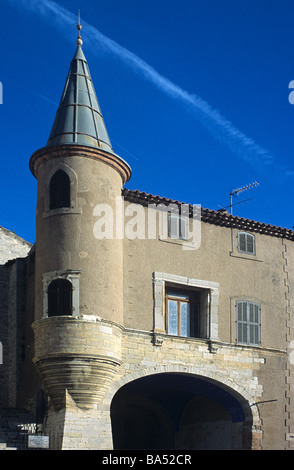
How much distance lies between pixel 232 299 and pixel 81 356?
6.60m

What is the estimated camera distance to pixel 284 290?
2938 centimetres

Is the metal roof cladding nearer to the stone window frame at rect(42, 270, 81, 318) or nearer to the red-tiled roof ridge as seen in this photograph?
the red-tiled roof ridge

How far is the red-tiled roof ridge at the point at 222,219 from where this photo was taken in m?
26.7

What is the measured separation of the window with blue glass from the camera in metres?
26.8

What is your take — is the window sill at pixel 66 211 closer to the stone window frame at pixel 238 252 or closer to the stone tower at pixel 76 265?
the stone tower at pixel 76 265

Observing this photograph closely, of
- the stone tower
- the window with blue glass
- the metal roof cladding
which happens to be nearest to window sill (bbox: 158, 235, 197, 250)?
the window with blue glass

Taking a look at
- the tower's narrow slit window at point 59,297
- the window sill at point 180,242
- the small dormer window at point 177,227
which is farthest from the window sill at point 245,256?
the tower's narrow slit window at point 59,297

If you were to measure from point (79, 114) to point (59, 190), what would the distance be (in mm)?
2916

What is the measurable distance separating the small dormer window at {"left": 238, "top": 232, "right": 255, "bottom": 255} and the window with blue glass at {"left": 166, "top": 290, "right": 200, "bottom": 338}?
2709mm

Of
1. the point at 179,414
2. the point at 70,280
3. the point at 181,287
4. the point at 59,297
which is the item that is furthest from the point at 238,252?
the point at 59,297

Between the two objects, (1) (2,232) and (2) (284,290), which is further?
(1) (2,232)
